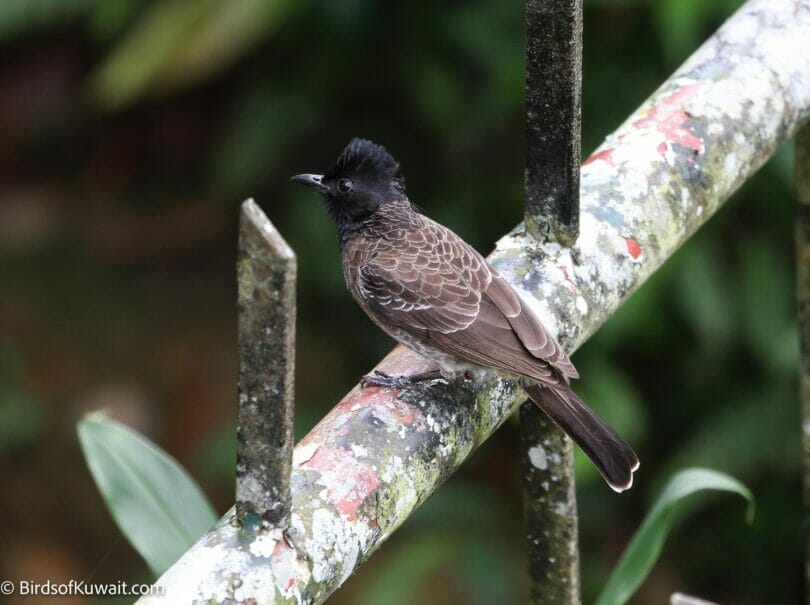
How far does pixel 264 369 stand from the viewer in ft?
4.80

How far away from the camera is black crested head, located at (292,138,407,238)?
119 inches

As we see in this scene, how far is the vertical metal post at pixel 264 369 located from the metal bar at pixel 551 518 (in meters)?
0.93

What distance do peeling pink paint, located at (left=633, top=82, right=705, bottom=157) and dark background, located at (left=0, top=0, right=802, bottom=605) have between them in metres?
1.46

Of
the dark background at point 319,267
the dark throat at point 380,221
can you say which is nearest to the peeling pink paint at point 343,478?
the dark throat at point 380,221

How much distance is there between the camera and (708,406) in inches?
175

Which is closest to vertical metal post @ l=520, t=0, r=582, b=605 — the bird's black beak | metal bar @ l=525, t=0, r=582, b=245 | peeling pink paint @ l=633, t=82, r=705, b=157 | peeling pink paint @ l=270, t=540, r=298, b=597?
metal bar @ l=525, t=0, r=582, b=245

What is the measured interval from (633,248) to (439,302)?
2.08 feet

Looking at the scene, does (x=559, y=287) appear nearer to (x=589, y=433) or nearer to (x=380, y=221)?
(x=589, y=433)

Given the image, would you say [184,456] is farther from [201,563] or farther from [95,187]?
[201,563]

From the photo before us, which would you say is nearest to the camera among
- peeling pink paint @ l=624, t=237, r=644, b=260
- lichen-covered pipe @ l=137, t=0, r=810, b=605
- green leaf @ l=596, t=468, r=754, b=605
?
lichen-covered pipe @ l=137, t=0, r=810, b=605

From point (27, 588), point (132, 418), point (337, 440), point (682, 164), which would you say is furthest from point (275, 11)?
point (337, 440)

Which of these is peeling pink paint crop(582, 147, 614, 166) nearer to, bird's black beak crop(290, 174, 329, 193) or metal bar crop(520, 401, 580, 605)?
metal bar crop(520, 401, 580, 605)

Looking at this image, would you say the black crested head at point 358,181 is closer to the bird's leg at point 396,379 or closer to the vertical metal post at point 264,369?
the bird's leg at point 396,379

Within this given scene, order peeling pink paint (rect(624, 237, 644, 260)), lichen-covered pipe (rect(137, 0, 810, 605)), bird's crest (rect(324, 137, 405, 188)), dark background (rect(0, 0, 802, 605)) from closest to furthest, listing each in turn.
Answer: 1. lichen-covered pipe (rect(137, 0, 810, 605))
2. peeling pink paint (rect(624, 237, 644, 260))
3. bird's crest (rect(324, 137, 405, 188))
4. dark background (rect(0, 0, 802, 605))
